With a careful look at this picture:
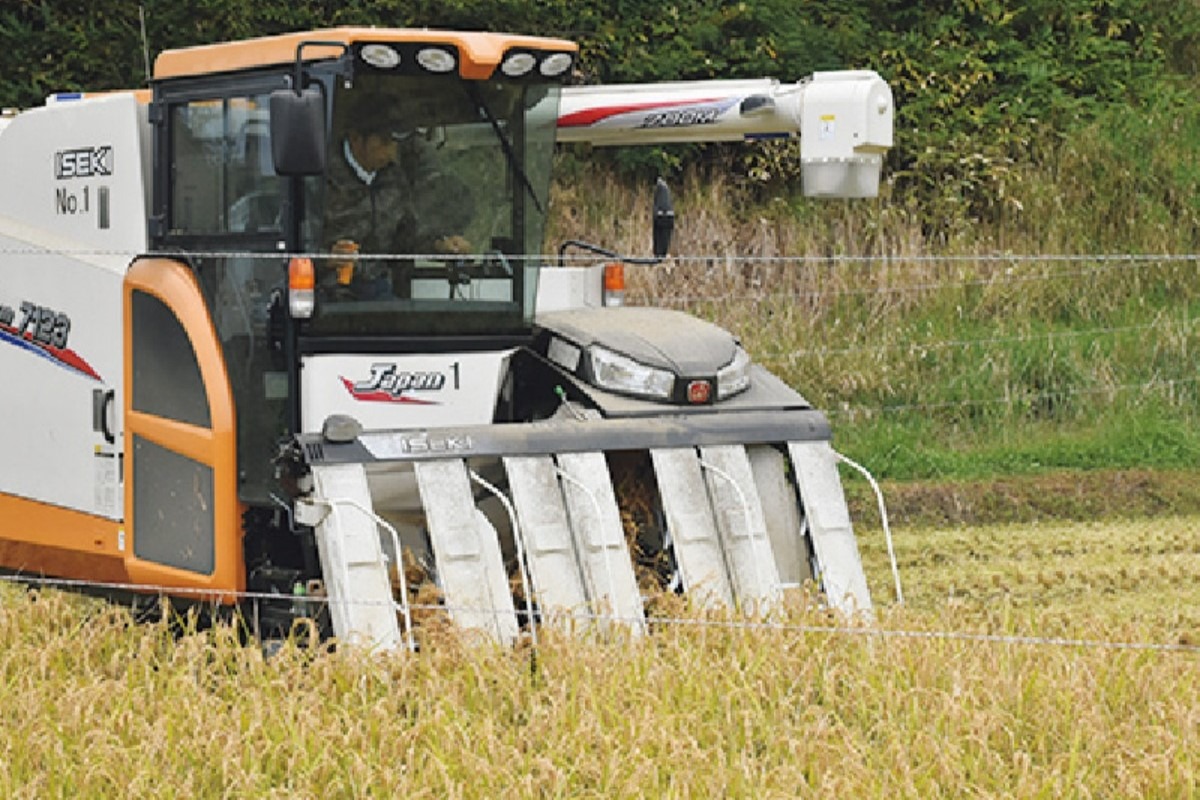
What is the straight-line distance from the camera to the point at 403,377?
848cm

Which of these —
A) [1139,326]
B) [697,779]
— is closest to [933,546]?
[1139,326]

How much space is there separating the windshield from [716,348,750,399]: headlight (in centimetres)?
76

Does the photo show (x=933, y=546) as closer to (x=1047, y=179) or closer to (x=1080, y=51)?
(x=1047, y=179)

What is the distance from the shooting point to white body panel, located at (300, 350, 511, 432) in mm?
8336

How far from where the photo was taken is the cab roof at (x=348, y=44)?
8141 mm

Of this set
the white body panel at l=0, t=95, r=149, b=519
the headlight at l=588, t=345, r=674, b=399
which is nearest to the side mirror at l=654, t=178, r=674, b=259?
the headlight at l=588, t=345, r=674, b=399

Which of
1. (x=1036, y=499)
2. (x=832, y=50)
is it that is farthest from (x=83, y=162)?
(x=832, y=50)

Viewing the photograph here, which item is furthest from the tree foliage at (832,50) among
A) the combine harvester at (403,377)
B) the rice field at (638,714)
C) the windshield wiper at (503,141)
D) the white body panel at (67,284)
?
the rice field at (638,714)

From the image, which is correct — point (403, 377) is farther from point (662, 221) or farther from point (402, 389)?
point (662, 221)

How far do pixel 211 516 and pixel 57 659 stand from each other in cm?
75

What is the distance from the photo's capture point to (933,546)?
1201cm

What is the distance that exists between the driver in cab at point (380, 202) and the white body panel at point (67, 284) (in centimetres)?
117

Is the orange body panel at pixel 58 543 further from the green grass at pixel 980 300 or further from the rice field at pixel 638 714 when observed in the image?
the green grass at pixel 980 300

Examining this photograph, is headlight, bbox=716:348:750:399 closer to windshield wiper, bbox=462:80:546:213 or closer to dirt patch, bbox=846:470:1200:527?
windshield wiper, bbox=462:80:546:213
